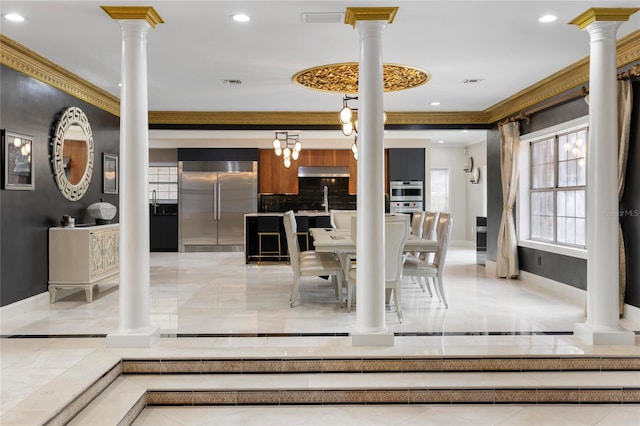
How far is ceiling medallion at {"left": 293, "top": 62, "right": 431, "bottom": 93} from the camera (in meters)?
5.40

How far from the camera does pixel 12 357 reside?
349cm

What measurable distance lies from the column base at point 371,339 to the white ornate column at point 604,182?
159 centimetres

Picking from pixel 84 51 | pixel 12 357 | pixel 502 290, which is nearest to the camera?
pixel 12 357

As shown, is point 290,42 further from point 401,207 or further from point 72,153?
point 401,207

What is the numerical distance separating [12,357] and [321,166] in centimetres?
848

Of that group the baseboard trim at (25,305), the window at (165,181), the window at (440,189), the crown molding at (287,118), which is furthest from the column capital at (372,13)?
the window at (440,189)

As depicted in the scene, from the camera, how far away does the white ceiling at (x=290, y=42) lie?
371 centimetres

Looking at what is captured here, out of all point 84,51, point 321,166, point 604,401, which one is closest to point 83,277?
point 84,51

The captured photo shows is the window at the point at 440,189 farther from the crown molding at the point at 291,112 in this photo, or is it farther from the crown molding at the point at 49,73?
the crown molding at the point at 49,73

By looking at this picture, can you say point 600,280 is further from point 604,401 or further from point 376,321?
point 376,321

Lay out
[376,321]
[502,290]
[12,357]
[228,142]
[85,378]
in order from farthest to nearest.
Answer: [228,142], [502,290], [376,321], [12,357], [85,378]

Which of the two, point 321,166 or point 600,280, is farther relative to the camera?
point 321,166

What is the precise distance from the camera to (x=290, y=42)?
14.7ft

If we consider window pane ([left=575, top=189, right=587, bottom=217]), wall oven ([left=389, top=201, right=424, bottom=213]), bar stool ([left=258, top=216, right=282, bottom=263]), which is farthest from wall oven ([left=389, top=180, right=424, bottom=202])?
window pane ([left=575, top=189, right=587, bottom=217])
